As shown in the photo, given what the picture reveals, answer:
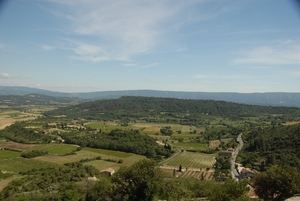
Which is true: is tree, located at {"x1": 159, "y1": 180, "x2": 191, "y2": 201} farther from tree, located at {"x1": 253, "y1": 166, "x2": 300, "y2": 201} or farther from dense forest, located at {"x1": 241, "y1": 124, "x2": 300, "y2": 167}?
dense forest, located at {"x1": 241, "y1": 124, "x2": 300, "y2": 167}

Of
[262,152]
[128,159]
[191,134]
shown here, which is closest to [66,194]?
[128,159]

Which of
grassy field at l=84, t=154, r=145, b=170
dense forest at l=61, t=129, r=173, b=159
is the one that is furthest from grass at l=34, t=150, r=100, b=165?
dense forest at l=61, t=129, r=173, b=159

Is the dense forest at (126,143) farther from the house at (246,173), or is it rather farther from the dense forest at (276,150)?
the house at (246,173)

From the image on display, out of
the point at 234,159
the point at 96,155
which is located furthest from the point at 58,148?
the point at 234,159

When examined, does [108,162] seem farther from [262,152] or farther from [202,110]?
[202,110]

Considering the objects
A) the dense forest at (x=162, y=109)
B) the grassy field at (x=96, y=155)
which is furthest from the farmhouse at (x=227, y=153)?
the dense forest at (x=162, y=109)

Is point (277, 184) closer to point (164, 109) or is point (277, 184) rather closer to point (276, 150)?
point (276, 150)
